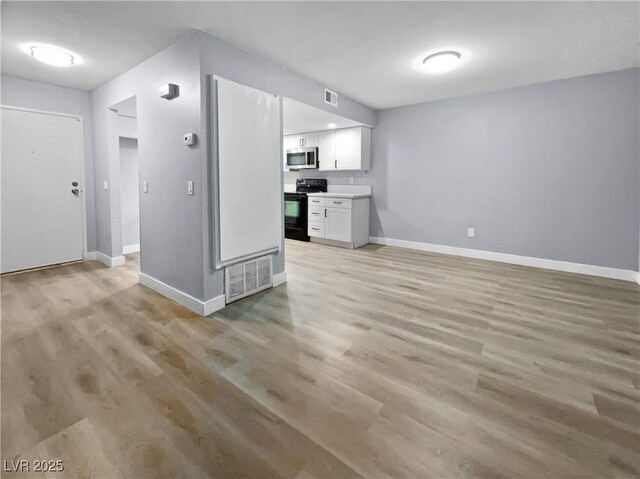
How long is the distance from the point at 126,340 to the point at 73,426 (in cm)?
87

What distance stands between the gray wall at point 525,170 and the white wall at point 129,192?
4061mm

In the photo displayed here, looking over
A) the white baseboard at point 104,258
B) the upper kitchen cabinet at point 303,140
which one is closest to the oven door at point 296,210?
the upper kitchen cabinet at point 303,140

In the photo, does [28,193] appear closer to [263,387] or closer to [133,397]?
[133,397]

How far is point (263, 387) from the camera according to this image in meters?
1.85

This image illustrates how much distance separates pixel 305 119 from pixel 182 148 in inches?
97.6

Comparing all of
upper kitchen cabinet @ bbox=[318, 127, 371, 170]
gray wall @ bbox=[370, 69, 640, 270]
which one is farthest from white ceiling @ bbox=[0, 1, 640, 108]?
upper kitchen cabinet @ bbox=[318, 127, 371, 170]

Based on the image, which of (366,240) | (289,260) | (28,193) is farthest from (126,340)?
(366,240)

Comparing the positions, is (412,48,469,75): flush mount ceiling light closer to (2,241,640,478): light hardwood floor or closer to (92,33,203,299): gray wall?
(92,33,203,299): gray wall

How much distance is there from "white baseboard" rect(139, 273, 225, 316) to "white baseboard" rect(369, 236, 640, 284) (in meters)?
3.65

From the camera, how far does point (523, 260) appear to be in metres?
4.52

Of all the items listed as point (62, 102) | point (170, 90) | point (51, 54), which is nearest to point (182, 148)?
point (170, 90)

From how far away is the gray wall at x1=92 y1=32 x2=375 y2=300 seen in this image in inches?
108

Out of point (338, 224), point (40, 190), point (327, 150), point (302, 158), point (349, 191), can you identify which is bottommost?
point (338, 224)

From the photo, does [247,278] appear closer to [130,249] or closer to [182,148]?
[182,148]
